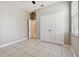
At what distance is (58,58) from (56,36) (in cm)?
216

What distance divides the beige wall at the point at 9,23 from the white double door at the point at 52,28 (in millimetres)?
1874

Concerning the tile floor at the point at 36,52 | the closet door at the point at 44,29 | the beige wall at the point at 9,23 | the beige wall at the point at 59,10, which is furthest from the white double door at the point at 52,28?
the beige wall at the point at 9,23

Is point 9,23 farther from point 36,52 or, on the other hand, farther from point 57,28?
point 57,28

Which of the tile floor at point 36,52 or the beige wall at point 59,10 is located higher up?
the beige wall at point 59,10

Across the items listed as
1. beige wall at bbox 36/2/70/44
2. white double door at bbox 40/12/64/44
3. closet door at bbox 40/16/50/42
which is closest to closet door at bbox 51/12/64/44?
white double door at bbox 40/12/64/44

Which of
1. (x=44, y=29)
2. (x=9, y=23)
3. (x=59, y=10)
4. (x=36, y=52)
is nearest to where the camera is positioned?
(x=36, y=52)

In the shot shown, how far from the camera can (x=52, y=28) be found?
14.7 ft

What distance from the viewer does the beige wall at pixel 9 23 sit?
3.57 meters

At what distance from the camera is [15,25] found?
14.6 feet

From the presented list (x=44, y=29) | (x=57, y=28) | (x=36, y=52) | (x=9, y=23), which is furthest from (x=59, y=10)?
(x=9, y=23)

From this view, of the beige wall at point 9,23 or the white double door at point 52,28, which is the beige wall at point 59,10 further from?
the beige wall at point 9,23

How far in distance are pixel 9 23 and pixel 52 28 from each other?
2943 mm

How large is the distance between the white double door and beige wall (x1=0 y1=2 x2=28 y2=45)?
1.87 m

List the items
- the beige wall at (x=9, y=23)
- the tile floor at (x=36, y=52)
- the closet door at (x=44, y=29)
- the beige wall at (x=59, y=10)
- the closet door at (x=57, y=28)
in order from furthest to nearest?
1. the closet door at (x=44, y=29)
2. the closet door at (x=57, y=28)
3. the beige wall at (x=59, y=10)
4. the beige wall at (x=9, y=23)
5. the tile floor at (x=36, y=52)
